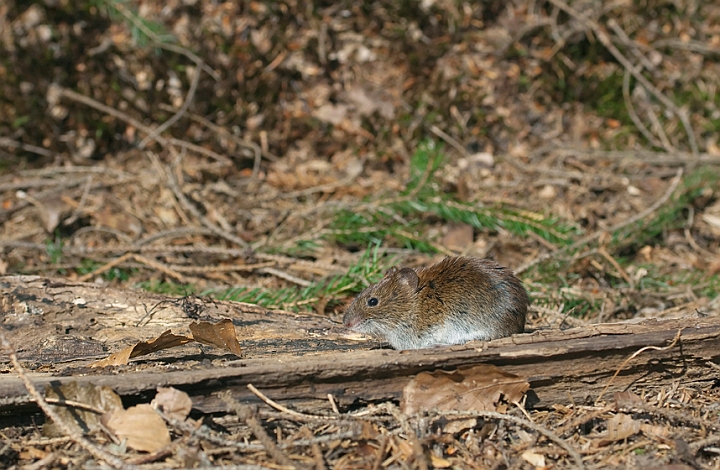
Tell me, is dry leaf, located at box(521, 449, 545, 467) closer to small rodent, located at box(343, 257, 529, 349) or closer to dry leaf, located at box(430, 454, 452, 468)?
dry leaf, located at box(430, 454, 452, 468)

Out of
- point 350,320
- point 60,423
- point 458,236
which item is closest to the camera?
point 60,423

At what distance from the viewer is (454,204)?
5387 millimetres

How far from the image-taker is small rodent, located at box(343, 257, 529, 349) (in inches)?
133

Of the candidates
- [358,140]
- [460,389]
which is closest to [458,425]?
[460,389]

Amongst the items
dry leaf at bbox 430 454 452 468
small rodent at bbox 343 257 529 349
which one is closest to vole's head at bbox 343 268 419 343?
small rodent at bbox 343 257 529 349

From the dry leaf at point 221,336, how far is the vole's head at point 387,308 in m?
0.66

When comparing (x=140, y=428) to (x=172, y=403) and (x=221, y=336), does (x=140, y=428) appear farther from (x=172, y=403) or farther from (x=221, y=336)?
(x=221, y=336)

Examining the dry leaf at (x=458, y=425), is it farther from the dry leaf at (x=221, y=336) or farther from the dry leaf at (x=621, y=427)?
the dry leaf at (x=221, y=336)

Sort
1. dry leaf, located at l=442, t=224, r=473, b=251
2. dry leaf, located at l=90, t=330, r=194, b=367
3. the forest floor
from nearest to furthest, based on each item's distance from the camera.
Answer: dry leaf, located at l=90, t=330, r=194, b=367
the forest floor
dry leaf, located at l=442, t=224, r=473, b=251

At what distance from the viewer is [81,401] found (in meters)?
2.80

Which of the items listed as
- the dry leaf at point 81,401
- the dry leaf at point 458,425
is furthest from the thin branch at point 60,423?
the dry leaf at point 458,425

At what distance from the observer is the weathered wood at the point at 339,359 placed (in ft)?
9.46

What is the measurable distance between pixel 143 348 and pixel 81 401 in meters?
0.41

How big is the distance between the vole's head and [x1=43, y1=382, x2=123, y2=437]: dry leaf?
131 cm
